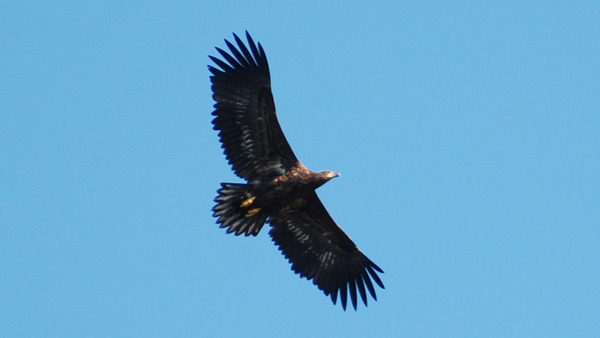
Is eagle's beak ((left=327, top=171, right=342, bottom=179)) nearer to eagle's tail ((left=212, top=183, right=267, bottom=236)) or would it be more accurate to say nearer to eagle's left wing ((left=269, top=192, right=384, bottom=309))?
eagle's left wing ((left=269, top=192, right=384, bottom=309))

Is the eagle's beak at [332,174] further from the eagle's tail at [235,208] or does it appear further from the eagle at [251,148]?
the eagle's tail at [235,208]

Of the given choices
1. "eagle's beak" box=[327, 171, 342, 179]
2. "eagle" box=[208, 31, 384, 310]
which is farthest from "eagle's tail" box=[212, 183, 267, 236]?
"eagle's beak" box=[327, 171, 342, 179]

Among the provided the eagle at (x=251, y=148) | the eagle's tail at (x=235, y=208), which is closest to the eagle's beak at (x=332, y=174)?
the eagle at (x=251, y=148)

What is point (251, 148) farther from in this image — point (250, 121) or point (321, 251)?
point (321, 251)

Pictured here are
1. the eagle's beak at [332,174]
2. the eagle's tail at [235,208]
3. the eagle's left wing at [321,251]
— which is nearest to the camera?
the eagle's tail at [235,208]

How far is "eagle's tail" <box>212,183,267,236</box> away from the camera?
22.7 metres

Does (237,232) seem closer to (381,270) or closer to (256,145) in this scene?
(256,145)

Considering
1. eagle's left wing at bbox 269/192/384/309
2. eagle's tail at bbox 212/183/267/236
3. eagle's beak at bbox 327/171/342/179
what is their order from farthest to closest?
eagle's left wing at bbox 269/192/384/309
eagle's beak at bbox 327/171/342/179
eagle's tail at bbox 212/183/267/236

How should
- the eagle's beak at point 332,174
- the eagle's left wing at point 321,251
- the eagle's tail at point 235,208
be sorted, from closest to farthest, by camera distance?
the eagle's tail at point 235,208, the eagle's beak at point 332,174, the eagle's left wing at point 321,251

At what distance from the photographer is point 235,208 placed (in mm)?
22766

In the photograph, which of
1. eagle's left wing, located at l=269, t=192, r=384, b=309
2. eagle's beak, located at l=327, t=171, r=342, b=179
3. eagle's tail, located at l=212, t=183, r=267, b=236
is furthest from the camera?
eagle's left wing, located at l=269, t=192, r=384, b=309

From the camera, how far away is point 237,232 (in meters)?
22.9

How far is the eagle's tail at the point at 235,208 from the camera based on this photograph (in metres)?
22.7

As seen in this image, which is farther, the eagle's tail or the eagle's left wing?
the eagle's left wing
